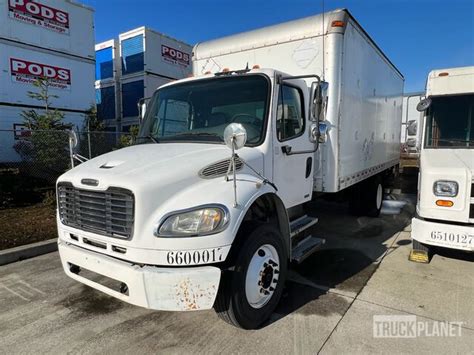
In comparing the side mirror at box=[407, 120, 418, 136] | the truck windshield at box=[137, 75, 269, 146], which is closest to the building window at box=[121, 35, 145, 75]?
the truck windshield at box=[137, 75, 269, 146]

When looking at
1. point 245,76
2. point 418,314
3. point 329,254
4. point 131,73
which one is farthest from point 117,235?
point 131,73

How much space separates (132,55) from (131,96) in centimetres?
189

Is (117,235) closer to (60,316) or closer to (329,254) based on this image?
(60,316)

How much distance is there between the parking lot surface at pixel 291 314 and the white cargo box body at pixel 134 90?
472 inches

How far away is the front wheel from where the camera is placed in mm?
2867

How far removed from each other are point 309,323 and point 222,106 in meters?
2.48

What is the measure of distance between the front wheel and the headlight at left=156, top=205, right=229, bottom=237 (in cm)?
38

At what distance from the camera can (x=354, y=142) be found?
560cm

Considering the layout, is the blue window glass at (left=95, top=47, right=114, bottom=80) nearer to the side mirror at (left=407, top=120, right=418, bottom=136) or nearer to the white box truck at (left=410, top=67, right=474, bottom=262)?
the side mirror at (left=407, top=120, right=418, bottom=136)

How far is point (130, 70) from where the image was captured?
16062mm

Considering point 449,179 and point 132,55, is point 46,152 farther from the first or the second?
point 449,179

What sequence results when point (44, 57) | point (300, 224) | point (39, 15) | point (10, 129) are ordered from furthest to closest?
1. point (44, 57)
2. point (39, 15)
3. point (10, 129)
4. point (300, 224)

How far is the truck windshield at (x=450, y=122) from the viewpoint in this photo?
5418 mm

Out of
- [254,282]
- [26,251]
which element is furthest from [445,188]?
[26,251]
